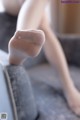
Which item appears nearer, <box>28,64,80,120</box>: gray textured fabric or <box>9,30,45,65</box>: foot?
<box>9,30,45,65</box>: foot

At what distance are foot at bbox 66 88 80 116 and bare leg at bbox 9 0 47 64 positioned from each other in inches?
9.1

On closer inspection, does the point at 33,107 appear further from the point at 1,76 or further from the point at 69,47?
the point at 69,47

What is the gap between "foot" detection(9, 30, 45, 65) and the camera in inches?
22.8

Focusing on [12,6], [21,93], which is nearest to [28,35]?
[21,93]

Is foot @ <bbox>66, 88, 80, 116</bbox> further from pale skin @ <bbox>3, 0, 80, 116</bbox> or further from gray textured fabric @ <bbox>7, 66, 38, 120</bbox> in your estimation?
gray textured fabric @ <bbox>7, 66, 38, 120</bbox>

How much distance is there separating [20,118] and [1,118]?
7 centimetres

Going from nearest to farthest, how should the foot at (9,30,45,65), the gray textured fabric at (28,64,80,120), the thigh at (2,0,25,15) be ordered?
the foot at (9,30,45,65), the gray textured fabric at (28,64,80,120), the thigh at (2,0,25,15)

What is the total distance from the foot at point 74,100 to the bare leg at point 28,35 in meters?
0.23

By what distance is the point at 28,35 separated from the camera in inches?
22.8

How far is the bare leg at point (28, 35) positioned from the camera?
582 mm

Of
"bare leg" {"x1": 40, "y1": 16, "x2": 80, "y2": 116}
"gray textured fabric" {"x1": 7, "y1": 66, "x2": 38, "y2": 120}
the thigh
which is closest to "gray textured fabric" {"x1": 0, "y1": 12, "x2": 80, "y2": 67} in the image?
the thigh

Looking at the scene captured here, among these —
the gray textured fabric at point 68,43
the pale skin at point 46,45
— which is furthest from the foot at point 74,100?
the gray textured fabric at point 68,43

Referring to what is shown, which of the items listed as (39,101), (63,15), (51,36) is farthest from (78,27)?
(39,101)

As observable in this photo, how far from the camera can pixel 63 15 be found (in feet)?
4.01
